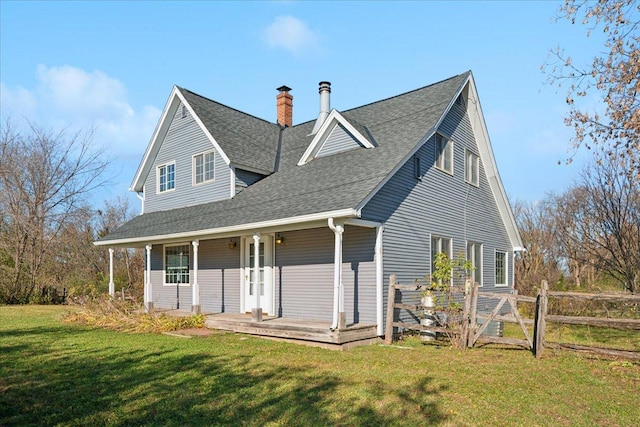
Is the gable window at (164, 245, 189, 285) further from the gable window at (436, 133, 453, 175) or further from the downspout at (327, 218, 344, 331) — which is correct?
the gable window at (436, 133, 453, 175)

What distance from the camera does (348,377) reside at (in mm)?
7242

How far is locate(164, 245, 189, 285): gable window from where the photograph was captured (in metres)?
16.5

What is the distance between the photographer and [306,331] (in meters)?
10.4

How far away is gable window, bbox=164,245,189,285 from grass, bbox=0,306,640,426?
20.8 feet

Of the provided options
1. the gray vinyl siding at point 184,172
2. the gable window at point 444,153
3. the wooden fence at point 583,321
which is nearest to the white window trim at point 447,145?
the gable window at point 444,153

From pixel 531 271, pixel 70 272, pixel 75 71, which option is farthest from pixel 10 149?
pixel 531 271

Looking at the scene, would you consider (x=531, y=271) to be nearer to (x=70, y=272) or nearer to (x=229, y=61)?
(x=229, y=61)

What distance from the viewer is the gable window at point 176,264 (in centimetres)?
1653

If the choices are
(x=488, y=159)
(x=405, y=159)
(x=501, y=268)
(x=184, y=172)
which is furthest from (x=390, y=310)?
(x=184, y=172)

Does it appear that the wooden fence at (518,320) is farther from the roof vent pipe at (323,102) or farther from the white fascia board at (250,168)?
the roof vent pipe at (323,102)

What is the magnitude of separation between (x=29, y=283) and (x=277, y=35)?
19317mm

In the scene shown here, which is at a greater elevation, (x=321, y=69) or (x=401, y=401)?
(x=321, y=69)

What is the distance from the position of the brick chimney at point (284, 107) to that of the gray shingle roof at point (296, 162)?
1393 millimetres

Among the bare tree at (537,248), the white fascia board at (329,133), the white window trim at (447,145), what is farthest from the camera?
the bare tree at (537,248)
